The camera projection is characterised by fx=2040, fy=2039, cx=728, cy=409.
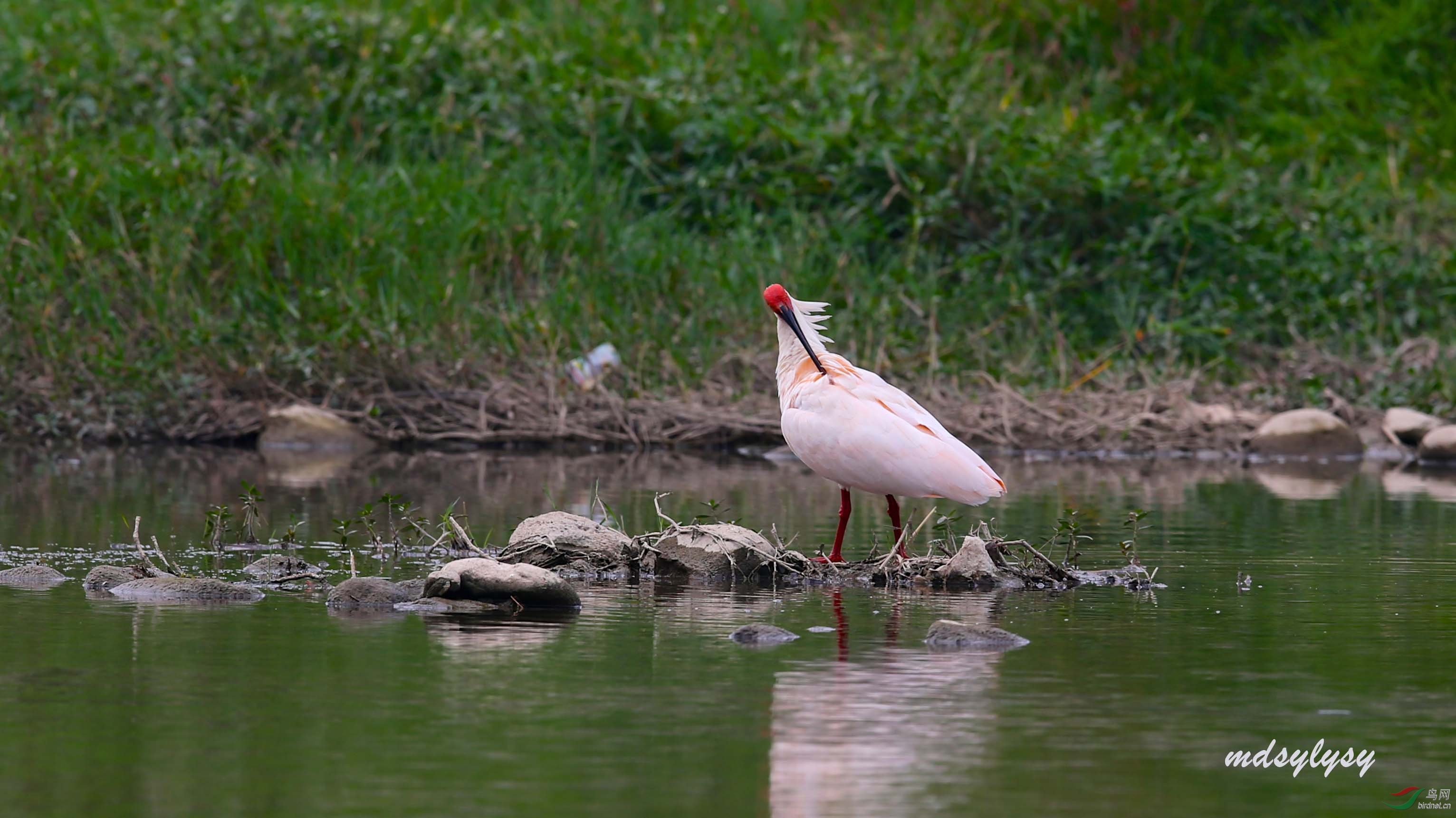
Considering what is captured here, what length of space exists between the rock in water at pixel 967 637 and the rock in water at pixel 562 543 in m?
2.23

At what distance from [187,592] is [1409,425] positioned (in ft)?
39.2

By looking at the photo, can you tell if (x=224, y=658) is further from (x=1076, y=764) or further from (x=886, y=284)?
(x=886, y=284)

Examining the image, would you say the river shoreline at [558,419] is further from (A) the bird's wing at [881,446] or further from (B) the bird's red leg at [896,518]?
(A) the bird's wing at [881,446]

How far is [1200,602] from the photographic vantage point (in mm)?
7938

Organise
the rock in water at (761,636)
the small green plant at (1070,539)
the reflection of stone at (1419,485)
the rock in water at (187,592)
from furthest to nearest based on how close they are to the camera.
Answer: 1. the reflection of stone at (1419,485)
2. the small green plant at (1070,539)
3. the rock in water at (187,592)
4. the rock in water at (761,636)

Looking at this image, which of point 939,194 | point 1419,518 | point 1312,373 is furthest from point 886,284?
point 1419,518

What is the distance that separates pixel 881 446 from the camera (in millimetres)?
8586

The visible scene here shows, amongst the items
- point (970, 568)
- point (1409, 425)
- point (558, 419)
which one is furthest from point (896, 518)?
point (1409, 425)

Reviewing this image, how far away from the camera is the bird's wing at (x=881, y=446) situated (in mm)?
8477

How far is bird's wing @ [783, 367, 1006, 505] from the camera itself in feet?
27.8

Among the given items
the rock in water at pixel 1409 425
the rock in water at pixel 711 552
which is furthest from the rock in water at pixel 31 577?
the rock in water at pixel 1409 425

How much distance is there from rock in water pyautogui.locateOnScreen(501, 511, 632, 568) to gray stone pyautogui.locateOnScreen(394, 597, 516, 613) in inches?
36.4

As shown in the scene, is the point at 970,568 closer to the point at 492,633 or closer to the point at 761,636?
the point at 761,636

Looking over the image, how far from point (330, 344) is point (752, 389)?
3.51 metres
